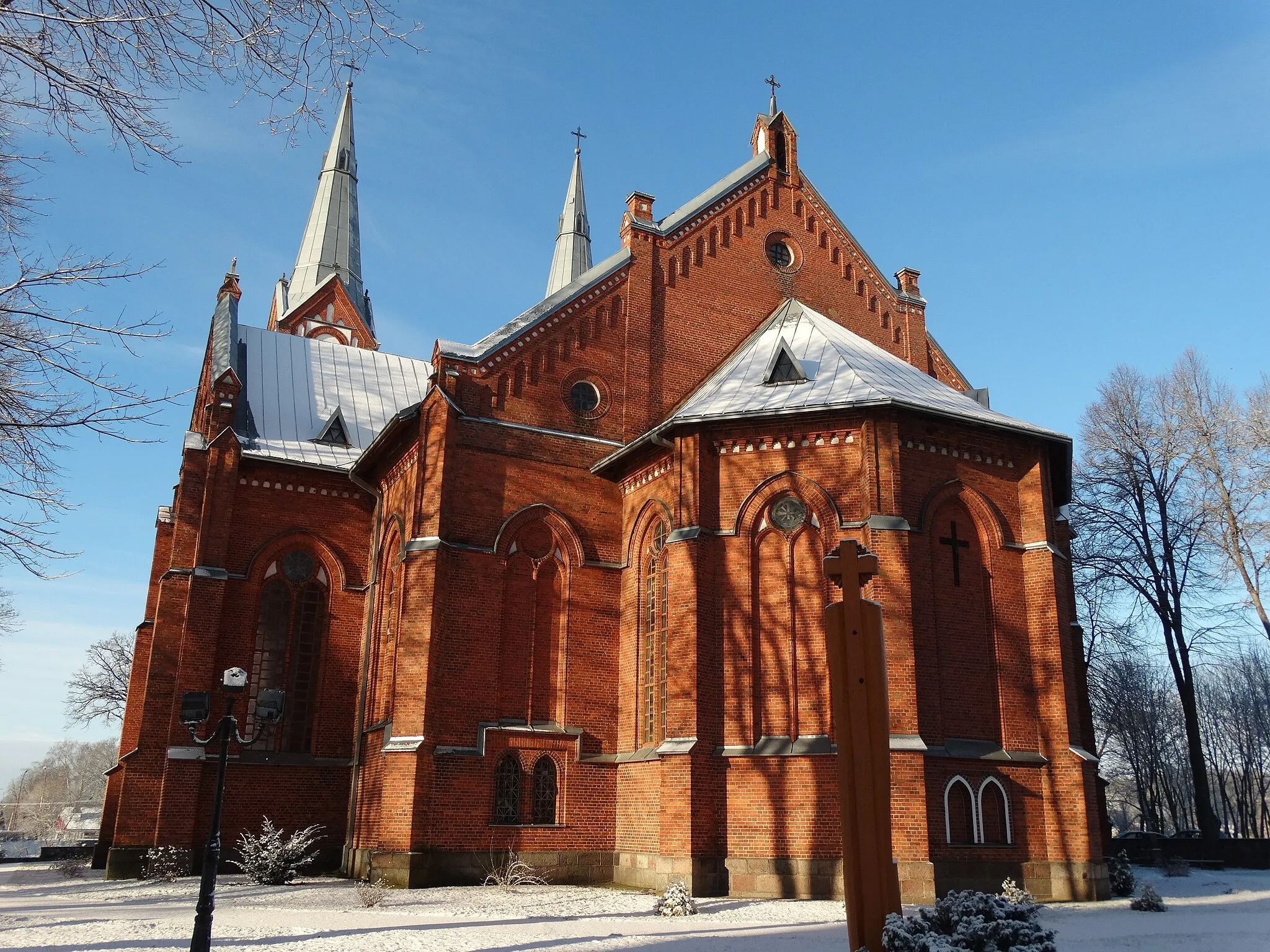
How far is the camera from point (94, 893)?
17375mm

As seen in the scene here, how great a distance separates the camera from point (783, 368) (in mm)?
20312

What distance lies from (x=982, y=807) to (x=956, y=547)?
4403mm

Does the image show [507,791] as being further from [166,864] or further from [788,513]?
[788,513]

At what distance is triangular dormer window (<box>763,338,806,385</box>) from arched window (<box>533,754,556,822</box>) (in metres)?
8.36

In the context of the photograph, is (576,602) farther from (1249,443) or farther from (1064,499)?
(1249,443)

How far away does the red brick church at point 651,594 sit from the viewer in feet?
56.1

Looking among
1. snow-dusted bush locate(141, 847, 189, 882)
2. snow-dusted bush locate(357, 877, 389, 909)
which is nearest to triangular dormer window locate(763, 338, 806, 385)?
snow-dusted bush locate(357, 877, 389, 909)

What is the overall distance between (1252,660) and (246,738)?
1912 inches

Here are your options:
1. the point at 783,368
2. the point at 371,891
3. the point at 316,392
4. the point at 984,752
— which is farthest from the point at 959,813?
the point at 316,392

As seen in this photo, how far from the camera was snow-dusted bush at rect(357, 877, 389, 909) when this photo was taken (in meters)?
14.4

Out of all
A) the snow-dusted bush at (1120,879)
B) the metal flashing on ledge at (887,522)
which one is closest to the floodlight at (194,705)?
the metal flashing on ledge at (887,522)

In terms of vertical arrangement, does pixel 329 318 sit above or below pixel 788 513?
above

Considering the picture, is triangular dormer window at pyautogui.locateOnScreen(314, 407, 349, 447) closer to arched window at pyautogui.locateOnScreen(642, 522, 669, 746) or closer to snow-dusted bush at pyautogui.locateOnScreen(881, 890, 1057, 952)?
arched window at pyautogui.locateOnScreen(642, 522, 669, 746)

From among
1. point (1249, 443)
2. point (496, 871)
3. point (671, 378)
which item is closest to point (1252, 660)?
point (1249, 443)
